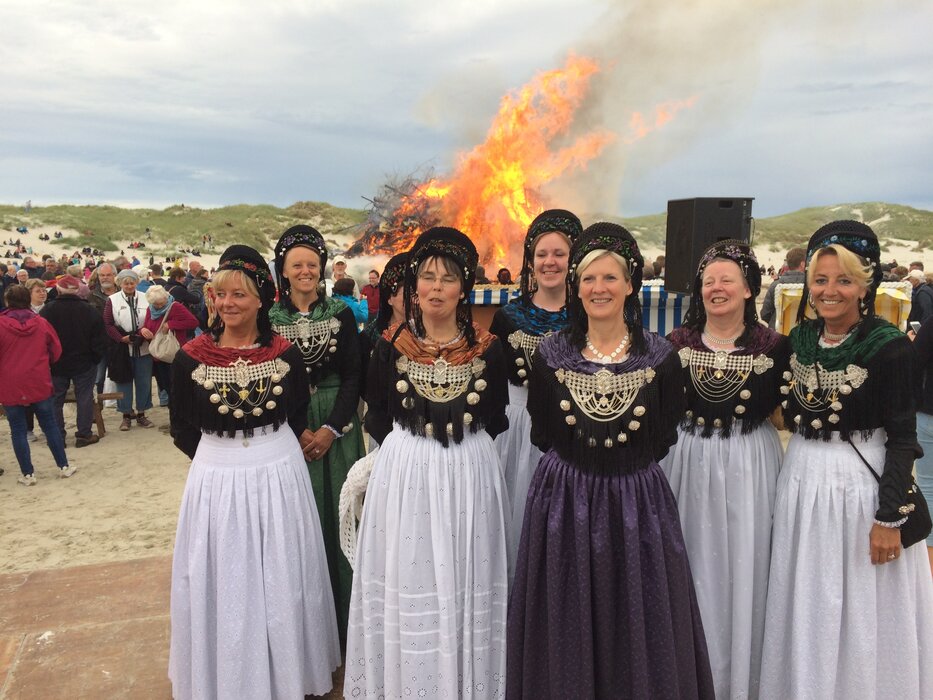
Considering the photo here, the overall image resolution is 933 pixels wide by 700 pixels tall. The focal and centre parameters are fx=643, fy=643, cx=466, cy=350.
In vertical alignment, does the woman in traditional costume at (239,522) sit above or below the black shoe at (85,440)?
above

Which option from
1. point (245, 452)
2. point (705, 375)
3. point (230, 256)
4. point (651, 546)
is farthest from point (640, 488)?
point (230, 256)

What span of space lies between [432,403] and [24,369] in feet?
20.2

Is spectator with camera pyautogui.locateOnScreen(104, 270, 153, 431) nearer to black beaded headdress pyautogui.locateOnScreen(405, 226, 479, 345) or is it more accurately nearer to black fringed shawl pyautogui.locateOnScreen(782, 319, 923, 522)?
black beaded headdress pyautogui.locateOnScreen(405, 226, 479, 345)

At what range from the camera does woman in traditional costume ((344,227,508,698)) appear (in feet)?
9.32

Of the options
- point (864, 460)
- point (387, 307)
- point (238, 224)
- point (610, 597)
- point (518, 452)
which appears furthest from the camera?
point (238, 224)

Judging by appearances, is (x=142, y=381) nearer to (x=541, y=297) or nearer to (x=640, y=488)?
(x=541, y=297)

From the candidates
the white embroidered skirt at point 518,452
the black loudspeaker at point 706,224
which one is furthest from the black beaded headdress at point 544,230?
the black loudspeaker at point 706,224

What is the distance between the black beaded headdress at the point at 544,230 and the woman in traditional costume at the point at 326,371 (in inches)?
42.6

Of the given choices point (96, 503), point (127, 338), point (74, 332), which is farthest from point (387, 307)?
point (127, 338)

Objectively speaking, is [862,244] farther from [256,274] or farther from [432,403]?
[256,274]

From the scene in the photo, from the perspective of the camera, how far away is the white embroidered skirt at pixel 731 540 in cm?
301

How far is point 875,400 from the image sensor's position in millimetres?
2756

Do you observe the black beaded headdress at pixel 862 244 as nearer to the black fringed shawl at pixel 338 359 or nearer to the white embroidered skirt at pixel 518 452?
the white embroidered skirt at pixel 518 452

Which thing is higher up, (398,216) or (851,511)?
(398,216)
